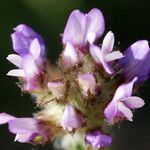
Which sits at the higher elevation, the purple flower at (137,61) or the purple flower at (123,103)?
the purple flower at (137,61)

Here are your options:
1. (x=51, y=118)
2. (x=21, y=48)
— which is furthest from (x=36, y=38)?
(x=51, y=118)

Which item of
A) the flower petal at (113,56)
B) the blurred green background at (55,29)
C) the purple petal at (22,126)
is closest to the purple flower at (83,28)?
the flower petal at (113,56)

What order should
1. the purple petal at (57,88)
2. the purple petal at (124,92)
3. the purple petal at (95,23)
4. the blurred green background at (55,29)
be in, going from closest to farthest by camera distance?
the purple petal at (124,92), the purple petal at (57,88), the purple petal at (95,23), the blurred green background at (55,29)

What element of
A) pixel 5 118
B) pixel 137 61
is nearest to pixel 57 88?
pixel 5 118

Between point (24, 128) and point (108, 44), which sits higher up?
point (108, 44)

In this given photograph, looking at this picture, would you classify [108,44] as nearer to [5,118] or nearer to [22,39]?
[22,39]

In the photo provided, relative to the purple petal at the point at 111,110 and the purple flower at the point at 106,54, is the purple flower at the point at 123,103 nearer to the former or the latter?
the purple petal at the point at 111,110
